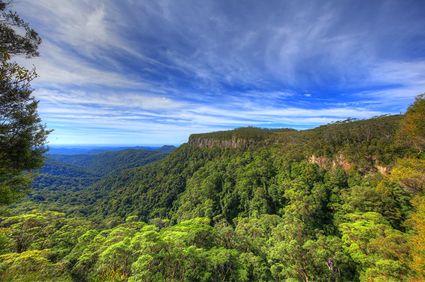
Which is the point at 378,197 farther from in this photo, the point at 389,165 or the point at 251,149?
the point at 251,149

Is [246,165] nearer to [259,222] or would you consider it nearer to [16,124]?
[259,222]

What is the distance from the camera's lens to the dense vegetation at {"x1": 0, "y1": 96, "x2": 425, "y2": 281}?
15.7m

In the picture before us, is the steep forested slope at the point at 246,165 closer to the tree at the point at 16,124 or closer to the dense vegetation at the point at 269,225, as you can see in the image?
the dense vegetation at the point at 269,225

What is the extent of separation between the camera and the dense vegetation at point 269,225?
15.7 meters

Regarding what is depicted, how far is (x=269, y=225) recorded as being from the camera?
129 feet

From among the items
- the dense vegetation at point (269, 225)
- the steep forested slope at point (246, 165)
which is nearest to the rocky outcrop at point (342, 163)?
the steep forested slope at point (246, 165)

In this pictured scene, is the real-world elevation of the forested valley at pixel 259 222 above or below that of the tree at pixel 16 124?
below

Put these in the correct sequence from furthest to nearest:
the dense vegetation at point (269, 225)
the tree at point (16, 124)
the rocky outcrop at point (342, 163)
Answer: the rocky outcrop at point (342, 163), the dense vegetation at point (269, 225), the tree at point (16, 124)

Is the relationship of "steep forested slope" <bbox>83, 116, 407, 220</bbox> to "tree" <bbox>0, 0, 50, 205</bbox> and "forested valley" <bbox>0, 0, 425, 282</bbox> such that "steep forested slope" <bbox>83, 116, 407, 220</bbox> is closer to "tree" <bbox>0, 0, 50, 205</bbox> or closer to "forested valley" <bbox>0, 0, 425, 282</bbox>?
"forested valley" <bbox>0, 0, 425, 282</bbox>

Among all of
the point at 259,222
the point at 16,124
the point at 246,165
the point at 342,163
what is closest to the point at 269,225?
the point at 259,222

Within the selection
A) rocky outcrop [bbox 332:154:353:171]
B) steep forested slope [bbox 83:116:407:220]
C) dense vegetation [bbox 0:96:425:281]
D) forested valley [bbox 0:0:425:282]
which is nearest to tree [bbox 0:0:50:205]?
forested valley [bbox 0:0:425:282]

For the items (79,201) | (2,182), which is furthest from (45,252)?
(79,201)

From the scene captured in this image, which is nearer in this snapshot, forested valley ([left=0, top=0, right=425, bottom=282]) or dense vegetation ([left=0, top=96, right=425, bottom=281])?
forested valley ([left=0, top=0, right=425, bottom=282])

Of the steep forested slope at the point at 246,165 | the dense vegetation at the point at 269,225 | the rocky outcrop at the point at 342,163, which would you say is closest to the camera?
the dense vegetation at the point at 269,225
